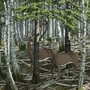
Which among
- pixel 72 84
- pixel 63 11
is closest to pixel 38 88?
pixel 72 84

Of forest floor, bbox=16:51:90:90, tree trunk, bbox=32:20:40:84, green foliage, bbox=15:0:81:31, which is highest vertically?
green foliage, bbox=15:0:81:31

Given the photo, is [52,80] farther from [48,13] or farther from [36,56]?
[48,13]

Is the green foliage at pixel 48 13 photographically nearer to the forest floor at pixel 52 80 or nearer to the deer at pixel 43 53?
the deer at pixel 43 53

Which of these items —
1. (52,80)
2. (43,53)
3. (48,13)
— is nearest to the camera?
(48,13)

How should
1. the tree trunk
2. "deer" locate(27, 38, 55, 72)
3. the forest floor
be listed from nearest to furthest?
the tree trunk → the forest floor → "deer" locate(27, 38, 55, 72)

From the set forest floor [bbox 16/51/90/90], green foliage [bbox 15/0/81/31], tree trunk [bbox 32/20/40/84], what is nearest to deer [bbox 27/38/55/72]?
forest floor [bbox 16/51/90/90]

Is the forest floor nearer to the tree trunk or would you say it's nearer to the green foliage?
the tree trunk

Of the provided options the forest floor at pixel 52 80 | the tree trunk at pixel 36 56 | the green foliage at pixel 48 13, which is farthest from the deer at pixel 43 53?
the green foliage at pixel 48 13

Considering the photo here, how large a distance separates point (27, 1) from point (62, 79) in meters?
3.50

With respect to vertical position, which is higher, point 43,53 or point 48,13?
point 48,13

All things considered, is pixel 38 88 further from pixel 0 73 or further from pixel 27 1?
pixel 27 1

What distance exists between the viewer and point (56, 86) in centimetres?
1117

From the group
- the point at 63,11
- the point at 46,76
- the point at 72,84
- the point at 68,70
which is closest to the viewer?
the point at 63,11

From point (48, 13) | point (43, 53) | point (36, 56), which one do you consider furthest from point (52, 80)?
point (48, 13)
